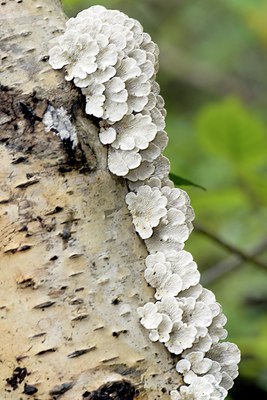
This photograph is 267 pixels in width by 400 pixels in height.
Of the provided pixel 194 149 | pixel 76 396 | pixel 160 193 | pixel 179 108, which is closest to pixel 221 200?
pixel 160 193

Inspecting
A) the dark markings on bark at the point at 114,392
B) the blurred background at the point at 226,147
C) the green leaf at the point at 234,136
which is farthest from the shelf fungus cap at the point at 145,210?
the green leaf at the point at 234,136

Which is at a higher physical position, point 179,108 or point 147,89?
point 147,89

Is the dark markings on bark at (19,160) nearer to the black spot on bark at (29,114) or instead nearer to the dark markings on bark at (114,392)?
the black spot on bark at (29,114)

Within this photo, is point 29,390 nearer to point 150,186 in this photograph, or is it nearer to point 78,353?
point 78,353

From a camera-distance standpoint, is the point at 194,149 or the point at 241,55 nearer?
the point at 194,149

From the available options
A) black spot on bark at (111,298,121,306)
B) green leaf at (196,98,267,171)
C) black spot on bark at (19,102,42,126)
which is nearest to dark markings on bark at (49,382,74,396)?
black spot on bark at (111,298,121,306)

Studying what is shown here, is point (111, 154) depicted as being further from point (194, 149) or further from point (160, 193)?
point (194, 149)

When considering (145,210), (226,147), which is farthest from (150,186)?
(226,147)

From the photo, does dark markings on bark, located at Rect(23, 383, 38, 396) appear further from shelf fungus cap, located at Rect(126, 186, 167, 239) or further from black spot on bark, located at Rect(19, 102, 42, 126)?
black spot on bark, located at Rect(19, 102, 42, 126)
